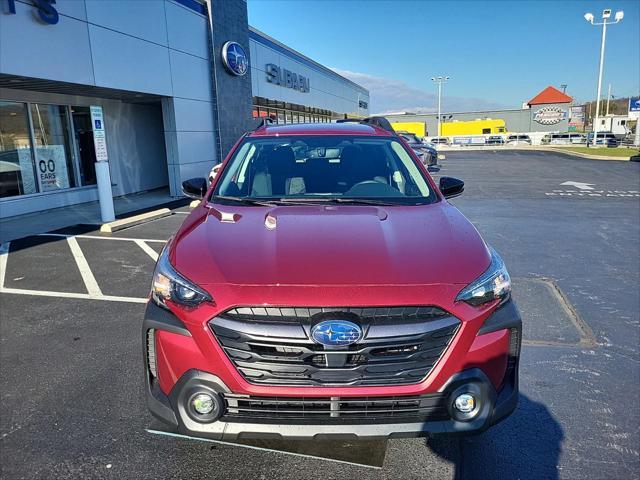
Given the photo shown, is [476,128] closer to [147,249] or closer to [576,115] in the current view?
[576,115]

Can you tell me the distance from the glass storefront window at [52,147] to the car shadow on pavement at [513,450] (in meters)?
11.8

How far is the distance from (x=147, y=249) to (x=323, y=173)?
4.75 meters

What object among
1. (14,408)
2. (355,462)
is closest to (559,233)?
(355,462)

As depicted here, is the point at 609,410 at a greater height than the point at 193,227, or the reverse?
the point at 193,227

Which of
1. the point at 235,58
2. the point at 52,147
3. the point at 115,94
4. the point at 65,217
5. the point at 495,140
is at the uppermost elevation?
the point at 235,58

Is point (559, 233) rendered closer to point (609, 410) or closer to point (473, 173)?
point (609, 410)

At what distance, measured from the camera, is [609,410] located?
304cm

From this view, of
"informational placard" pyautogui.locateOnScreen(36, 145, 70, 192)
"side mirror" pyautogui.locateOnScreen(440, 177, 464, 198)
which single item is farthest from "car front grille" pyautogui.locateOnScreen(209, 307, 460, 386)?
"informational placard" pyautogui.locateOnScreen(36, 145, 70, 192)

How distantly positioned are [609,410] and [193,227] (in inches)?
113

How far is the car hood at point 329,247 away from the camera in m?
2.19

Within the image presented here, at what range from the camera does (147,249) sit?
745 centimetres

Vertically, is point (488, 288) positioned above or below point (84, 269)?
above

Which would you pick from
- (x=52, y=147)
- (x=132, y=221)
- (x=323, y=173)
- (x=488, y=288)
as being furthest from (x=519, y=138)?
(x=488, y=288)

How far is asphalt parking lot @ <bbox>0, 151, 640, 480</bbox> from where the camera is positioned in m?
2.56
